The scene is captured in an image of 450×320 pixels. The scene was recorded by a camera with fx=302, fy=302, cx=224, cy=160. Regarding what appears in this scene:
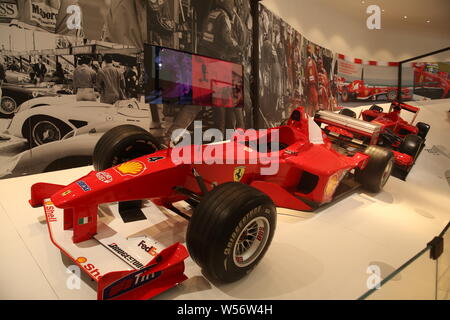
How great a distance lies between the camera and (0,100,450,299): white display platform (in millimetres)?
1639

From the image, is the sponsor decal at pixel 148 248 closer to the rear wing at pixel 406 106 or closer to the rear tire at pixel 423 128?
the rear tire at pixel 423 128

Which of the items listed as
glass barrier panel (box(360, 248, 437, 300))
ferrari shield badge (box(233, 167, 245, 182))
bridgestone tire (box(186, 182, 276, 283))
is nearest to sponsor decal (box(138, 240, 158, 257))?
bridgestone tire (box(186, 182, 276, 283))

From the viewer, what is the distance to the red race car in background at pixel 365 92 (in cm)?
520

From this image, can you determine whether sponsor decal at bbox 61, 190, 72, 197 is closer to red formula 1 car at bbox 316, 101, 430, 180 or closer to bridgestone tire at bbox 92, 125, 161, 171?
bridgestone tire at bbox 92, 125, 161, 171

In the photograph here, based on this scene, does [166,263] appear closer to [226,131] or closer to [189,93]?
[189,93]

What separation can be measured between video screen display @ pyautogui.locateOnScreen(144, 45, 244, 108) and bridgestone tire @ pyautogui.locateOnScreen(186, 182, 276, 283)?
2891 millimetres

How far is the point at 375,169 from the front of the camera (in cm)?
326

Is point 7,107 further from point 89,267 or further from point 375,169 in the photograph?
point 375,169

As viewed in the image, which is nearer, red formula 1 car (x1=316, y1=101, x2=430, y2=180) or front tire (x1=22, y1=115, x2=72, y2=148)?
front tire (x1=22, y1=115, x2=72, y2=148)

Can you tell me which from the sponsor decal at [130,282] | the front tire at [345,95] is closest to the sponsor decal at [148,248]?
the sponsor decal at [130,282]

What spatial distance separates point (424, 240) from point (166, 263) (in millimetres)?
2100

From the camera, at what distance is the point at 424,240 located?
8.00 feet

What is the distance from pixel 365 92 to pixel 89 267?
5.83 m
